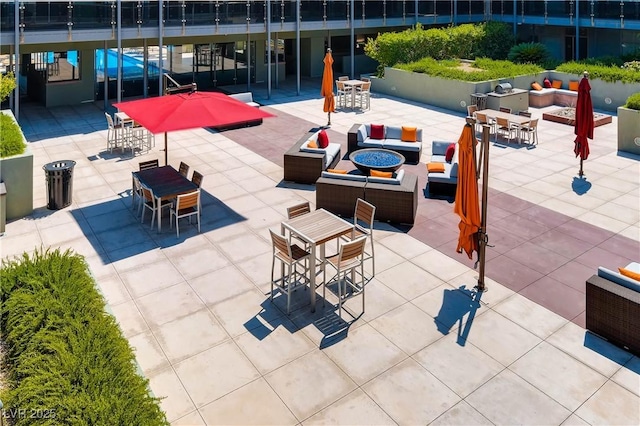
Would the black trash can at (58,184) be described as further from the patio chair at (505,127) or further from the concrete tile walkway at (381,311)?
the patio chair at (505,127)

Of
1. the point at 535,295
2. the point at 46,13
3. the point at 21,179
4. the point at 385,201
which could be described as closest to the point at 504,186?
the point at 385,201

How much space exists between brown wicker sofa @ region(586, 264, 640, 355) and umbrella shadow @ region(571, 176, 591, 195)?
6190 millimetres

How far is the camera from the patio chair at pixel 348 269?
760 cm

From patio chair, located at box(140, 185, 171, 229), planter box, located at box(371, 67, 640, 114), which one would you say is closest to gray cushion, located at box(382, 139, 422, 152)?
patio chair, located at box(140, 185, 171, 229)

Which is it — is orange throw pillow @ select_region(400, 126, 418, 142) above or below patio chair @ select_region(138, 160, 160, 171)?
above

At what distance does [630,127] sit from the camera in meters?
15.8

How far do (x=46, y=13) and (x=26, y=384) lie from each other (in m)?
17.5

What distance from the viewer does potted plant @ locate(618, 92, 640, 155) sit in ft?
51.4

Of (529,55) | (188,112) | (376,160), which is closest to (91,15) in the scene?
(188,112)

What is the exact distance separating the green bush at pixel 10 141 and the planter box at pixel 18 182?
0.61ft

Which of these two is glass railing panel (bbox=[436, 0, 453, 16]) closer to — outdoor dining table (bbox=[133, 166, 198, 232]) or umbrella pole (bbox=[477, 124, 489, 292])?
outdoor dining table (bbox=[133, 166, 198, 232])

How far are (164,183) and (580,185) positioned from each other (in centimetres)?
1024

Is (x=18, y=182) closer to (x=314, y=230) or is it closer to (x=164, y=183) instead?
(x=164, y=183)

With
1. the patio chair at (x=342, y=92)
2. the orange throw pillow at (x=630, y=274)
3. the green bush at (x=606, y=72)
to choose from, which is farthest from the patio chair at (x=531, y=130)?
the orange throw pillow at (x=630, y=274)
